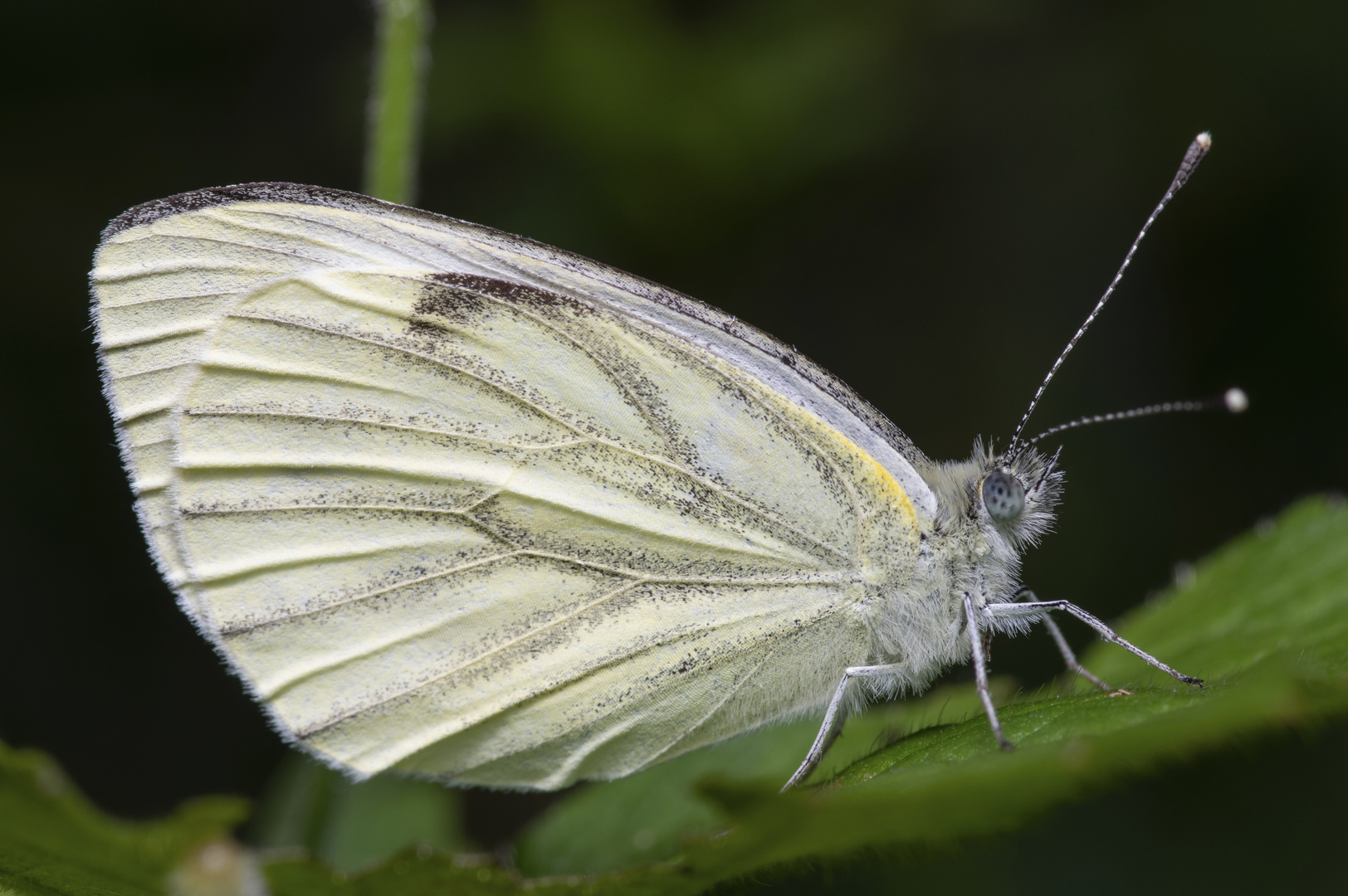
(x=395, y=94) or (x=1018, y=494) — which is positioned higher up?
(x=395, y=94)

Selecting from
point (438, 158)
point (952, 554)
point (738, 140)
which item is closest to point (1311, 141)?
point (738, 140)

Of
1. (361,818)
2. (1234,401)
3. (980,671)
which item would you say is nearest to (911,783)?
(980,671)

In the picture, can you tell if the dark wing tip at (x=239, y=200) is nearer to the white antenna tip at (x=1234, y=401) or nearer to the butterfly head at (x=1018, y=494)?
the butterfly head at (x=1018, y=494)

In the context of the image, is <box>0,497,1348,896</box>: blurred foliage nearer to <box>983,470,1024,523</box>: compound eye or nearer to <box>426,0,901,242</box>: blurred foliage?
<box>983,470,1024,523</box>: compound eye

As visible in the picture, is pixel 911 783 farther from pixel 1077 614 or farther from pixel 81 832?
pixel 1077 614

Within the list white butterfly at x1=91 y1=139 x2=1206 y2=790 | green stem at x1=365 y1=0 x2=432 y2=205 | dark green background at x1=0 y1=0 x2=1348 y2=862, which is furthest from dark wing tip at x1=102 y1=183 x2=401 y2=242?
dark green background at x1=0 y1=0 x2=1348 y2=862
